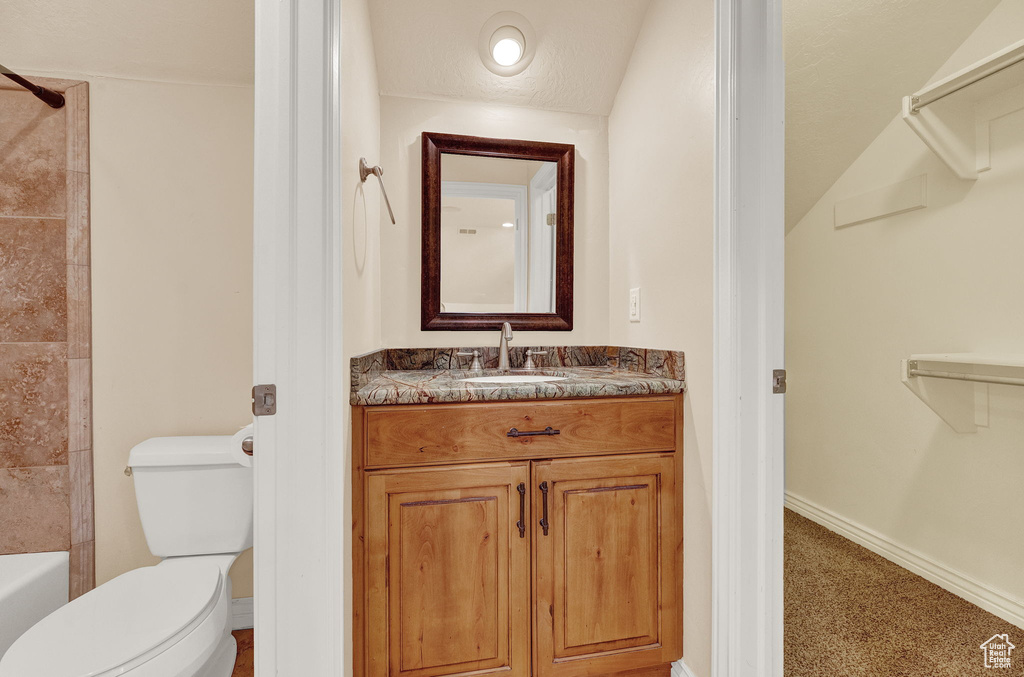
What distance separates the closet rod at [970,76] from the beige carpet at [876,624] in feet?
5.90

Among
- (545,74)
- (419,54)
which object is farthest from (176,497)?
(545,74)

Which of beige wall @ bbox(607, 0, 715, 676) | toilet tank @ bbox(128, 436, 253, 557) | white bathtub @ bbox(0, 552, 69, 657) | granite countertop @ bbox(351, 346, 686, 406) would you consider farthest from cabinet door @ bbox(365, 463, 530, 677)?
white bathtub @ bbox(0, 552, 69, 657)

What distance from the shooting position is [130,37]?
1.44m

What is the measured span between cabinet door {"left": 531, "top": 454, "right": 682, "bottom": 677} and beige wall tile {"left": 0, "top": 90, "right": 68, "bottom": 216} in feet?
5.90

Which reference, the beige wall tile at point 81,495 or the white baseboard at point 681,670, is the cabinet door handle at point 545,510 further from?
the beige wall tile at point 81,495

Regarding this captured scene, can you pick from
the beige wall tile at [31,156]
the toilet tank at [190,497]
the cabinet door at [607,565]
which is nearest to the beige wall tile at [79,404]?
the toilet tank at [190,497]

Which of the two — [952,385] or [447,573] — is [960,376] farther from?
[447,573]

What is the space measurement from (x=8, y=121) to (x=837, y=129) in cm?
306

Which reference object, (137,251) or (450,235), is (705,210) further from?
(137,251)

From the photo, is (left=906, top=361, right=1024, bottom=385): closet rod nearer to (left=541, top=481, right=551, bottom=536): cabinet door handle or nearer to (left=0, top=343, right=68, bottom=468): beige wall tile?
→ (left=541, top=481, right=551, bottom=536): cabinet door handle

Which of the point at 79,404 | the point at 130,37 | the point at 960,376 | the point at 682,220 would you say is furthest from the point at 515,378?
the point at 130,37

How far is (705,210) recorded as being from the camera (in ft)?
3.89

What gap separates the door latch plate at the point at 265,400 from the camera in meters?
0.79

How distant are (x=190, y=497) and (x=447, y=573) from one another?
869mm
